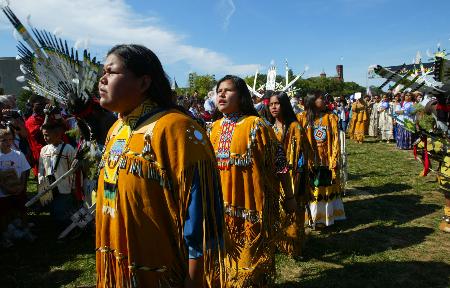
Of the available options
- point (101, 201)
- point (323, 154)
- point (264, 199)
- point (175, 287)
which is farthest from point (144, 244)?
point (323, 154)

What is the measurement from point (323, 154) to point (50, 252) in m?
3.89

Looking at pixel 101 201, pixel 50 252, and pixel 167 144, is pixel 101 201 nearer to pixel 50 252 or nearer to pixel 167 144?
pixel 167 144

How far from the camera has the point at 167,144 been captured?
155cm

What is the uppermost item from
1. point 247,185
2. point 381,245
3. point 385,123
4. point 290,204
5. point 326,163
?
point 385,123

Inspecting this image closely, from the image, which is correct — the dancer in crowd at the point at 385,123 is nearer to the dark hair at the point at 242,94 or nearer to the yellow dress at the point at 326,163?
the yellow dress at the point at 326,163

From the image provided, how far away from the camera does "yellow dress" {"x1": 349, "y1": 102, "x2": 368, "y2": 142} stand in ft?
52.1

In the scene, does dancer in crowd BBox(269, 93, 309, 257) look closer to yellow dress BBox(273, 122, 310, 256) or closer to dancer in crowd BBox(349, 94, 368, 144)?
yellow dress BBox(273, 122, 310, 256)

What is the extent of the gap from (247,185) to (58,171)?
3.03 metres

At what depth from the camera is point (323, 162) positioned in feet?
19.2

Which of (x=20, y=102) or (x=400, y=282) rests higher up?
(x=20, y=102)

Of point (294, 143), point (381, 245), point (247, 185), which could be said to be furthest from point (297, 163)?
point (247, 185)

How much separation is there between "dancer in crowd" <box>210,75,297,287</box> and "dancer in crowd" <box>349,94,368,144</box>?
1356cm

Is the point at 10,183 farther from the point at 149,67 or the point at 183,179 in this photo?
the point at 183,179

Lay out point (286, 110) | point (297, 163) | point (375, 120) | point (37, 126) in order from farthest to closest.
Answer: point (375, 120) → point (37, 126) → point (297, 163) → point (286, 110)
